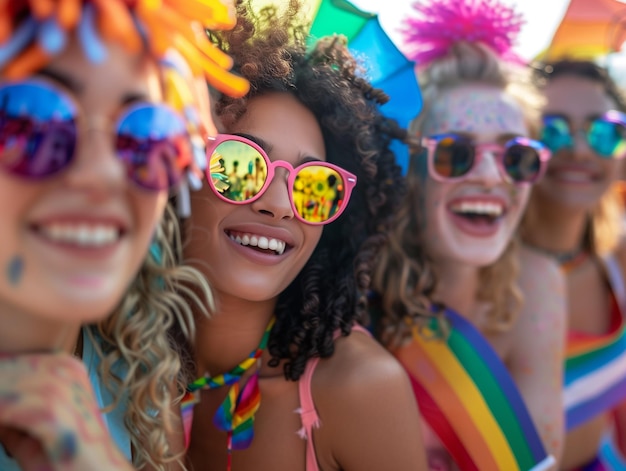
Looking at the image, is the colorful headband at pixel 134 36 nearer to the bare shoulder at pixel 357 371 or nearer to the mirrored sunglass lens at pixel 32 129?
the mirrored sunglass lens at pixel 32 129

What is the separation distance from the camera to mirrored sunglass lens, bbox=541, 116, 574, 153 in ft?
10.0

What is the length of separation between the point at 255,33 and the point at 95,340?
35.3 inches

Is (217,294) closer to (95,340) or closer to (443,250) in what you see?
(95,340)

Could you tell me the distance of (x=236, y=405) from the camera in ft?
6.45

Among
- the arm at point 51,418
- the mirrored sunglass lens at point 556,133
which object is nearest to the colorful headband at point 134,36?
the arm at point 51,418

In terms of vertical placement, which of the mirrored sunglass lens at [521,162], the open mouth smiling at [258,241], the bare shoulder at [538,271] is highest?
the mirrored sunglass lens at [521,162]

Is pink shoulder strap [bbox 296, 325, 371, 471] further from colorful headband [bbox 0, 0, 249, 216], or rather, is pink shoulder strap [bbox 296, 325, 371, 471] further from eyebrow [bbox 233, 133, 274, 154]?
colorful headband [bbox 0, 0, 249, 216]

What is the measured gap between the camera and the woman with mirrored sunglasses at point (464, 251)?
2.41 meters

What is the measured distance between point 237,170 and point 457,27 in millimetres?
1259

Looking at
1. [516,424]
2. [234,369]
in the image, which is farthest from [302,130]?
[516,424]

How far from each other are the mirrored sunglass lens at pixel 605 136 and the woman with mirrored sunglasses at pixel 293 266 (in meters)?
1.32

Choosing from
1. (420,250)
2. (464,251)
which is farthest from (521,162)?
(420,250)

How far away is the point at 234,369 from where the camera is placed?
6.50ft

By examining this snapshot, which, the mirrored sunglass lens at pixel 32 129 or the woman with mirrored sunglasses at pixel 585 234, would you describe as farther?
the woman with mirrored sunglasses at pixel 585 234
